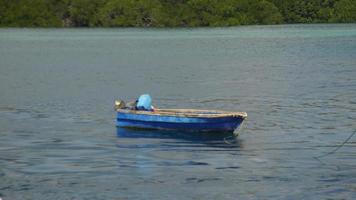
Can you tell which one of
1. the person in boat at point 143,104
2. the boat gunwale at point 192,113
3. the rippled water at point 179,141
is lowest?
the rippled water at point 179,141

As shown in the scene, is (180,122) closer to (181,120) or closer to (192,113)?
(181,120)

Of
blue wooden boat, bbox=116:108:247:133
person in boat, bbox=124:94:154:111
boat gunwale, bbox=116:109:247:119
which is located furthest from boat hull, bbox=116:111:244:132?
person in boat, bbox=124:94:154:111

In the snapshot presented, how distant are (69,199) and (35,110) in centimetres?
2342

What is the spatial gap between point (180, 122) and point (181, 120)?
0.39ft

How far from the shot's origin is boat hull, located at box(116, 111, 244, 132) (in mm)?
37062

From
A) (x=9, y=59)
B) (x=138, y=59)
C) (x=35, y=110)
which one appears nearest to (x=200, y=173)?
(x=35, y=110)

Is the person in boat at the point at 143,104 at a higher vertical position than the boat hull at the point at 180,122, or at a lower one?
higher

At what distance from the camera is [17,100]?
5522 centimetres

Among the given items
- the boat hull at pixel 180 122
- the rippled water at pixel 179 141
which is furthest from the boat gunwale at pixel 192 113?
the rippled water at pixel 179 141

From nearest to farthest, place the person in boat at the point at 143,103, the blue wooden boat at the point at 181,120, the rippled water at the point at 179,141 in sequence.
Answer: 1. the rippled water at the point at 179,141
2. the blue wooden boat at the point at 181,120
3. the person in boat at the point at 143,103

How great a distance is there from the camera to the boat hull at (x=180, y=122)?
3706 centimetres

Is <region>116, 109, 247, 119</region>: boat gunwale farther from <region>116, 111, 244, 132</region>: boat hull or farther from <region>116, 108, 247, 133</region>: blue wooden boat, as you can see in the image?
<region>116, 111, 244, 132</region>: boat hull

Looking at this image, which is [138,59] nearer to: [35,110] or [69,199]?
[35,110]

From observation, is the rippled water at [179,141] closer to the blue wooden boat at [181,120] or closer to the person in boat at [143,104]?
the blue wooden boat at [181,120]
